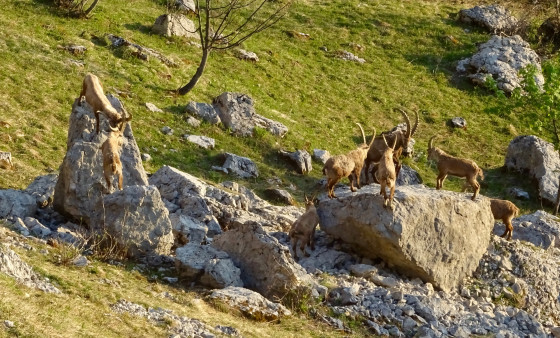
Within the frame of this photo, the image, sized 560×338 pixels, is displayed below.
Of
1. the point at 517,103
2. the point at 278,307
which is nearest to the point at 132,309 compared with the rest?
the point at 278,307

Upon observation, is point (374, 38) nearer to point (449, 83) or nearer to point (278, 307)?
point (449, 83)

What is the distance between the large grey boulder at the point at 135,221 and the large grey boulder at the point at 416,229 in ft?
13.7

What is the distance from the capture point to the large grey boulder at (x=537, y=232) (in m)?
21.3

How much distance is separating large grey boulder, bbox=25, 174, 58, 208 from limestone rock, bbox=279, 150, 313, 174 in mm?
11082

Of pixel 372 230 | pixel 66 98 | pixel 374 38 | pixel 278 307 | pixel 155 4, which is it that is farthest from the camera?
pixel 374 38

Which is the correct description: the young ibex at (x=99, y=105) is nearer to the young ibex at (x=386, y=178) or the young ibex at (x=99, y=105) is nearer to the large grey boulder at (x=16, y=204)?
the large grey boulder at (x=16, y=204)

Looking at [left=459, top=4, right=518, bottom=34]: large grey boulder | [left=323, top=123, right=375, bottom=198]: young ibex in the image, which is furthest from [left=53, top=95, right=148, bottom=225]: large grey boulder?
[left=459, top=4, right=518, bottom=34]: large grey boulder

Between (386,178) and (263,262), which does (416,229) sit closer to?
(386,178)

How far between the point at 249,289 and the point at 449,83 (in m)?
27.3

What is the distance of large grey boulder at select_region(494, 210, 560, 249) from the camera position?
69.9 ft

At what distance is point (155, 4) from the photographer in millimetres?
37812

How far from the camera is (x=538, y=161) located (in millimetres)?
30781

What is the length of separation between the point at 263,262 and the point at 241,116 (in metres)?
14.3

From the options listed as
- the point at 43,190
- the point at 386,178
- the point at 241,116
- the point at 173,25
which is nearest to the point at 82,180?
the point at 43,190
